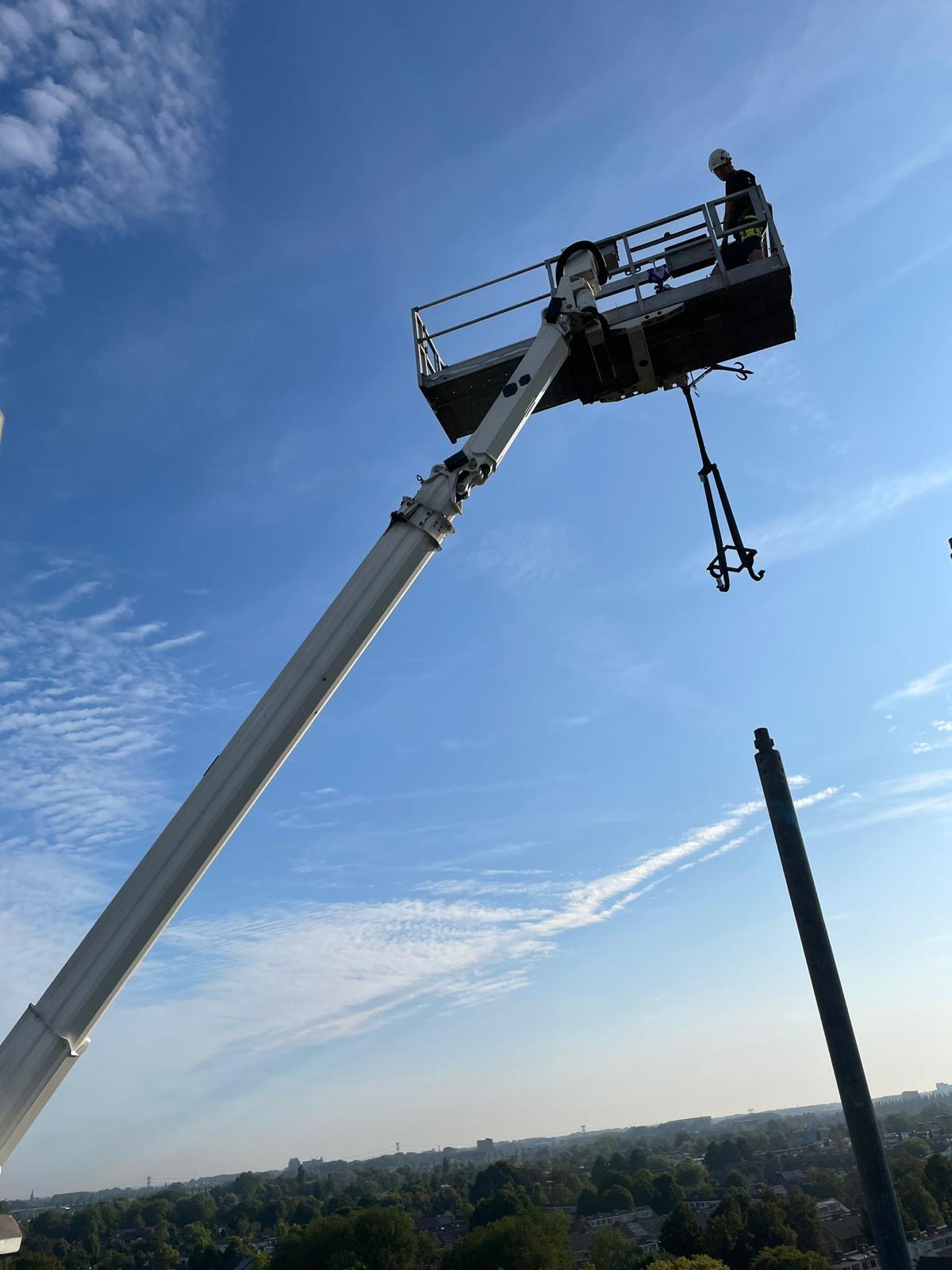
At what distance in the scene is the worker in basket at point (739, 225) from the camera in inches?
308

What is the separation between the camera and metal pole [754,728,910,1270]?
9703mm

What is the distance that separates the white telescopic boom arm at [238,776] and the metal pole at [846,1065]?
7.24 metres

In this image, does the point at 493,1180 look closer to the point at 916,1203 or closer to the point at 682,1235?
the point at 682,1235

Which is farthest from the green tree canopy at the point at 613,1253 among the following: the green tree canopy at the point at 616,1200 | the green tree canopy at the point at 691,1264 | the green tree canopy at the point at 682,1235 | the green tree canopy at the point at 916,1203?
the green tree canopy at the point at 616,1200

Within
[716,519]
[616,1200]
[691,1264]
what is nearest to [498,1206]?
[616,1200]

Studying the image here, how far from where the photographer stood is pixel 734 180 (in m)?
8.38

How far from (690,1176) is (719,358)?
106462mm

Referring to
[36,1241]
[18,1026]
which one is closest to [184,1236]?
[36,1241]

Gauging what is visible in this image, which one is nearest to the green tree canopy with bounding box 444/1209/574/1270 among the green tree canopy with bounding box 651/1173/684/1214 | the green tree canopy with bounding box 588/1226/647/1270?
the green tree canopy with bounding box 588/1226/647/1270

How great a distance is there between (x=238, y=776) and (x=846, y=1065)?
870 cm

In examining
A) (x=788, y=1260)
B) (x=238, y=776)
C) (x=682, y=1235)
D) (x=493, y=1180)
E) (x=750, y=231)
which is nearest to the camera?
(x=238, y=776)

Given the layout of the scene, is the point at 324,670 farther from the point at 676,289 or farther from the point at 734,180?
the point at 734,180

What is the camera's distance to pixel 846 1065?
991 cm

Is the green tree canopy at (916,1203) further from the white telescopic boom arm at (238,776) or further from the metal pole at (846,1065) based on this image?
the white telescopic boom arm at (238,776)
